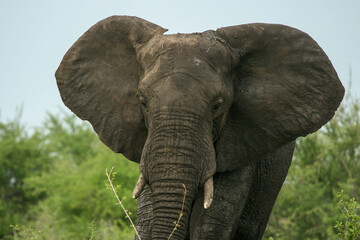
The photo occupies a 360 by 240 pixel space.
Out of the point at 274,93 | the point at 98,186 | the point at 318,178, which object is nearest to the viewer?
the point at 274,93

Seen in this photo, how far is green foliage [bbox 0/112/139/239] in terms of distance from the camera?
809 inches

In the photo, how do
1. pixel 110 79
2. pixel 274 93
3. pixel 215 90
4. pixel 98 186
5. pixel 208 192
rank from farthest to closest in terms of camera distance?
pixel 98 186 → pixel 110 79 → pixel 274 93 → pixel 215 90 → pixel 208 192

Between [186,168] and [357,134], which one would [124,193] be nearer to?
[357,134]

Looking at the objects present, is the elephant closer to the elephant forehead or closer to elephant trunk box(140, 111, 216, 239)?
the elephant forehead

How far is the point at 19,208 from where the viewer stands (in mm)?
27109

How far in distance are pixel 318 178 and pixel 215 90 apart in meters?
11.2

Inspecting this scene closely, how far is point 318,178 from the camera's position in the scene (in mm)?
16156

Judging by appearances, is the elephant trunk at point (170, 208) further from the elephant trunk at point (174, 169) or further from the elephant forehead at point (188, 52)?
the elephant forehead at point (188, 52)

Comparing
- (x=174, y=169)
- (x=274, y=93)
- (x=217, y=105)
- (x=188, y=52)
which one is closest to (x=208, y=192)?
(x=174, y=169)

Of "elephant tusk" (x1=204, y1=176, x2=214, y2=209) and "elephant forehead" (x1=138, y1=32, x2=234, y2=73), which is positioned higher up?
"elephant forehead" (x1=138, y1=32, x2=234, y2=73)

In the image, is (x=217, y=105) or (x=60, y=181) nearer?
(x=217, y=105)

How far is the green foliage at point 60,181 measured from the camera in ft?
67.4

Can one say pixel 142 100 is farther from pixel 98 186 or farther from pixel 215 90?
pixel 98 186

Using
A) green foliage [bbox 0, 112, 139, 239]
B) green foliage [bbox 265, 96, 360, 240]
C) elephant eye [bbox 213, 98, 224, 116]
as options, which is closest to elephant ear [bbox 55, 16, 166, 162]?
elephant eye [bbox 213, 98, 224, 116]
